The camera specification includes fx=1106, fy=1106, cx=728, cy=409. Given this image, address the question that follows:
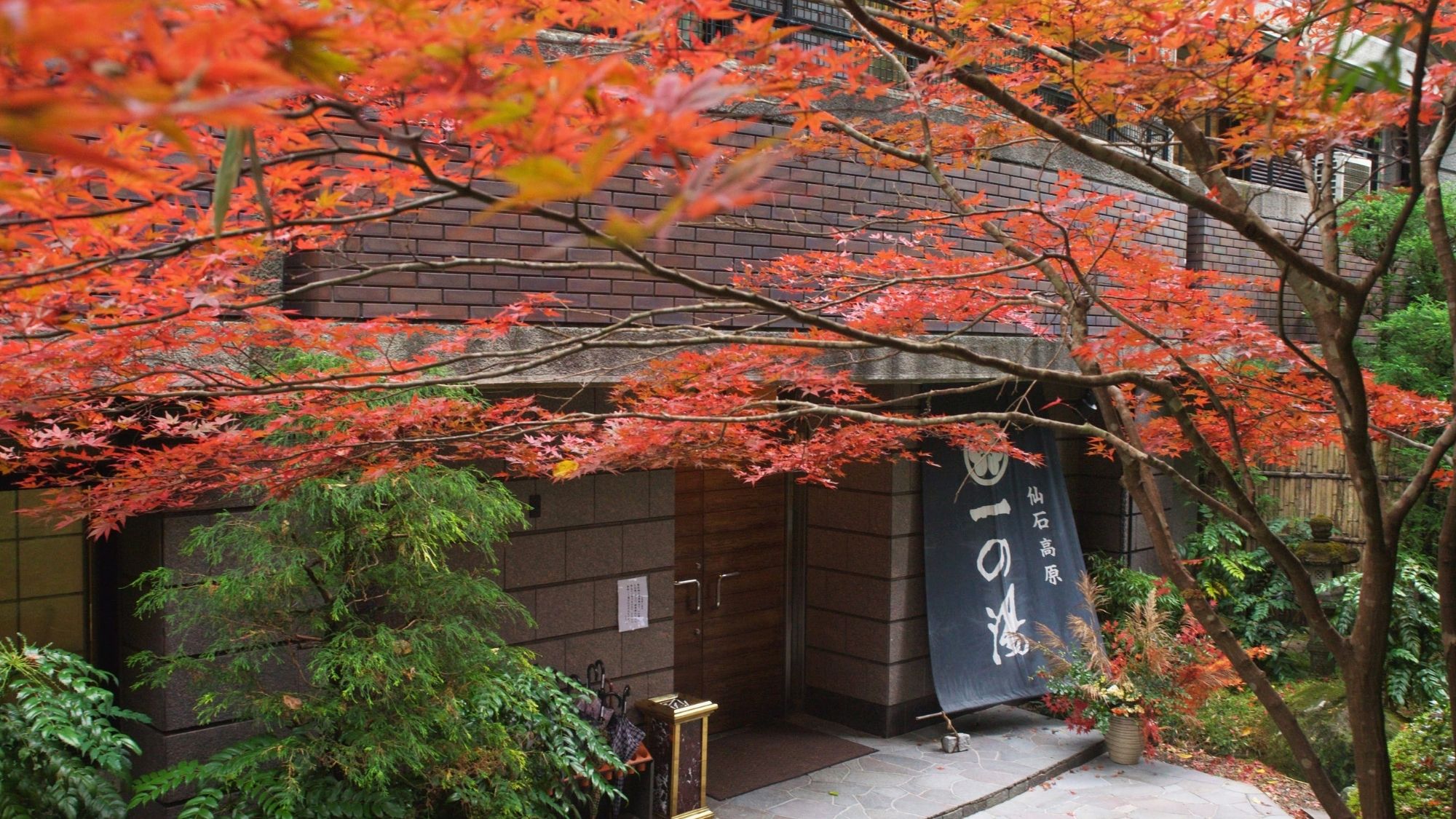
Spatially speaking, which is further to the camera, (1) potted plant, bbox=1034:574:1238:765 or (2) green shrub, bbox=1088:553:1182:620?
(2) green shrub, bbox=1088:553:1182:620

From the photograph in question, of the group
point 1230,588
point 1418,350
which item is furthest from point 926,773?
point 1418,350

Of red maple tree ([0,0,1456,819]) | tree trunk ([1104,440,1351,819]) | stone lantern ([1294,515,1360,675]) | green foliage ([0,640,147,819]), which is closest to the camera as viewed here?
red maple tree ([0,0,1456,819])

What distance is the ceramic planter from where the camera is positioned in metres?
9.53

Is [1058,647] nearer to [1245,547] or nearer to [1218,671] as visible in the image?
[1218,671]

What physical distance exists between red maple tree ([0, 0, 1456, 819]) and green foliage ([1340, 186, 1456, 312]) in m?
6.18

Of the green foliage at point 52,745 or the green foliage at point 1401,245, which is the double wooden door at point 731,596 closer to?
the green foliage at point 52,745

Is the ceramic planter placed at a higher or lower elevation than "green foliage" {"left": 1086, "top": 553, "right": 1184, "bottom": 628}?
lower

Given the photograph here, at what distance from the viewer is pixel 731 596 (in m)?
10.3

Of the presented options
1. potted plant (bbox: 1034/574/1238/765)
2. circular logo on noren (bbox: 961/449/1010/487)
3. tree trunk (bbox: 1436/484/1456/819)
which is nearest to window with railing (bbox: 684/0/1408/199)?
tree trunk (bbox: 1436/484/1456/819)

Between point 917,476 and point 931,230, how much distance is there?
9.21 ft

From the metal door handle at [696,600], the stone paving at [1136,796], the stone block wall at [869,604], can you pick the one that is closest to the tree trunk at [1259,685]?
the stone paving at [1136,796]

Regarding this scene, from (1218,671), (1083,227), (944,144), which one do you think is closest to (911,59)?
(1083,227)

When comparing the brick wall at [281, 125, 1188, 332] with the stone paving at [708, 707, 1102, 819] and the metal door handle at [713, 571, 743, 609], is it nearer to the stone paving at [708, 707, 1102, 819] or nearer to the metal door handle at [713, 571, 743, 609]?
the metal door handle at [713, 571, 743, 609]

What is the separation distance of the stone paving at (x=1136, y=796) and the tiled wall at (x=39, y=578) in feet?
20.7
